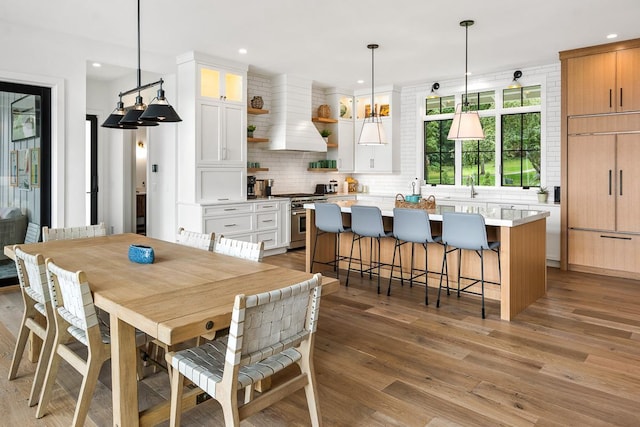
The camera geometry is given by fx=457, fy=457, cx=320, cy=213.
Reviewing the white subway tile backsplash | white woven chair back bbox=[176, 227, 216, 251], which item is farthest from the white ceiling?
white woven chair back bbox=[176, 227, 216, 251]

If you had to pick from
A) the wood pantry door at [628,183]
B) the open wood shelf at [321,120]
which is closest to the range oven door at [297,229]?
the open wood shelf at [321,120]

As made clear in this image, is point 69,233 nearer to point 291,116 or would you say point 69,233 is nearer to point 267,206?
point 267,206

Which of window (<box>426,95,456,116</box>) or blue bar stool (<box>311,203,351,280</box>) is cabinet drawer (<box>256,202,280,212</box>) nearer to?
blue bar stool (<box>311,203,351,280</box>)

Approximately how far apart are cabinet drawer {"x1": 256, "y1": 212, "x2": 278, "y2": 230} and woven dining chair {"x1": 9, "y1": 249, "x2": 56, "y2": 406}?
3907 mm

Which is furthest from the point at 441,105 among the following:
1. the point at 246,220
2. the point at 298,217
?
the point at 246,220

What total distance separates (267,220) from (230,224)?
679mm

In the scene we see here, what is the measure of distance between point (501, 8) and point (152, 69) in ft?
13.9

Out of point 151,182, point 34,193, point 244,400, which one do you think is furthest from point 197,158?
point 244,400

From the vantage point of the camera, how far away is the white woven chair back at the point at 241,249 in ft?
9.24

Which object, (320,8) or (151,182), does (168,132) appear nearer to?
(151,182)

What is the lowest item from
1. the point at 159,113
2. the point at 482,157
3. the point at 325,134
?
the point at 159,113

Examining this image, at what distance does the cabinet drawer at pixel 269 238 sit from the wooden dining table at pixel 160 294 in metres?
3.78

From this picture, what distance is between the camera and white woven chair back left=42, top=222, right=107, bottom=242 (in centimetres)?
357

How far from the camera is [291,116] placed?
723 cm
